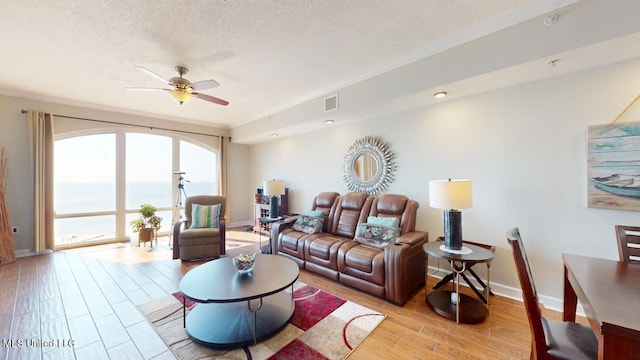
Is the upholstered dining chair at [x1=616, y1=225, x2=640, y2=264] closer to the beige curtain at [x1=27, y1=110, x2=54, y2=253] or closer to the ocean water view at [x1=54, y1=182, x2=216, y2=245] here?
the ocean water view at [x1=54, y1=182, x2=216, y2=245]

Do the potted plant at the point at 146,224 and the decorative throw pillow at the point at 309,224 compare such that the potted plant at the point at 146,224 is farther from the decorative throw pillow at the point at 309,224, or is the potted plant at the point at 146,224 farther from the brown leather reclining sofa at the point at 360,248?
the decorative throw pillow at the point at 309,224

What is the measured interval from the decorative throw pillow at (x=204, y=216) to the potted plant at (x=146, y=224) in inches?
46.9

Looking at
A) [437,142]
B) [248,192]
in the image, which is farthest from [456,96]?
[248,192]

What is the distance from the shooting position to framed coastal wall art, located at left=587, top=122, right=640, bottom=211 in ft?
6.69

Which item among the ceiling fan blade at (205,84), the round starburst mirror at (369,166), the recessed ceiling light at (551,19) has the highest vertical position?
the recessed ceiling light at (551,19)

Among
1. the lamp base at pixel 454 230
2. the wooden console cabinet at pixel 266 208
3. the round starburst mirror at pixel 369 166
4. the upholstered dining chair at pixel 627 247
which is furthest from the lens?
the wooden console cabinet at pixel 266 208

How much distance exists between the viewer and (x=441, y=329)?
6.98 feet

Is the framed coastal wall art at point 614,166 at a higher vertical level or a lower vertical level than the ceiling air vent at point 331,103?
lower

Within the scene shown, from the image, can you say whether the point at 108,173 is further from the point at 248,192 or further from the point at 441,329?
the point at 441,329

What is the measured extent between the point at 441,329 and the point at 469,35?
2.84 metres

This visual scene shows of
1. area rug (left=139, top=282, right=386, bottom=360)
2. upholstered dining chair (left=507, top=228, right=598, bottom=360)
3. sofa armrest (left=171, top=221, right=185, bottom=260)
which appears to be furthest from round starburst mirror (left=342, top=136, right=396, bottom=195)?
sofa armrest (left=171, top=221, right=185, bottom=260)

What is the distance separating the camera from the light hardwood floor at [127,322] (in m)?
1.86

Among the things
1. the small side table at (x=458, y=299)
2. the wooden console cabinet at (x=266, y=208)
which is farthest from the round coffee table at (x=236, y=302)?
the wooden console cabinet at (x=266, y=208)

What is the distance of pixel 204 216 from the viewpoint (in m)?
4.26
